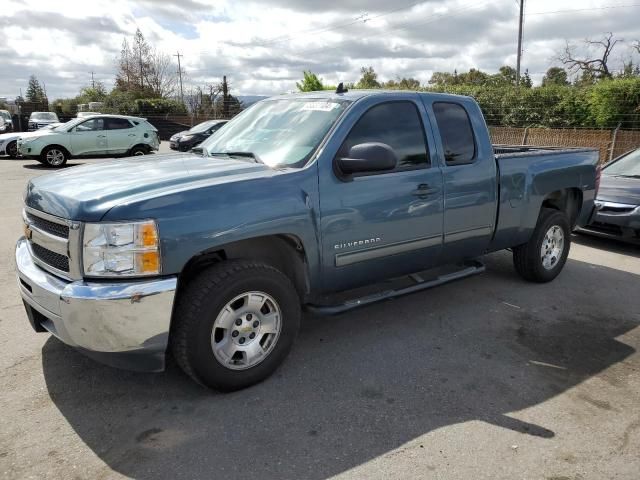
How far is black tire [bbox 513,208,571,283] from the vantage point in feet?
18.1

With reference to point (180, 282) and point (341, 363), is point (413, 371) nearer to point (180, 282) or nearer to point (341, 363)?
point (341, 363)

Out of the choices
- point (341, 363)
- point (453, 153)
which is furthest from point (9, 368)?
point (453, 153)

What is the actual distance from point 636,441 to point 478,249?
218 centimetres

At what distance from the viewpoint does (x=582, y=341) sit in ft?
14.5

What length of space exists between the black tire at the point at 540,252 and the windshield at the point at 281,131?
2717 mm

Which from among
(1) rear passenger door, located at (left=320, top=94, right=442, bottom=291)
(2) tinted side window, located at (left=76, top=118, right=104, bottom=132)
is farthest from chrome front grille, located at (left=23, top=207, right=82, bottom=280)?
(2) tinted side window, located at (left=76, top=118, right=104, bottom=132)

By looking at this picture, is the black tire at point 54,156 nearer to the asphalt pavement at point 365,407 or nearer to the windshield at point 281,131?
the asphalt pavement at point 365,407

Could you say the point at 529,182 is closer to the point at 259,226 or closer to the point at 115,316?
the point at 259,226

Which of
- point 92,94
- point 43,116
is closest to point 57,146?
point 43,116

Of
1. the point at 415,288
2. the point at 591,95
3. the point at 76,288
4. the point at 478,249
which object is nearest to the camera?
the point at 76,288

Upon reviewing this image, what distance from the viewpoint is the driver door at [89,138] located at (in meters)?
16.5

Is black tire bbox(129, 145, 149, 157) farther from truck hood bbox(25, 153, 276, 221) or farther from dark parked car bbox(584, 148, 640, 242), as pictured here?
truck hood bbox(25, 153, 276, 221)

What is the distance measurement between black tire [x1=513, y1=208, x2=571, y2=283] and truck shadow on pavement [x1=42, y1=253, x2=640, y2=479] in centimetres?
69

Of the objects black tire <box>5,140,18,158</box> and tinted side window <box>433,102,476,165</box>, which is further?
black tire <box>5,140,18,158</box>
